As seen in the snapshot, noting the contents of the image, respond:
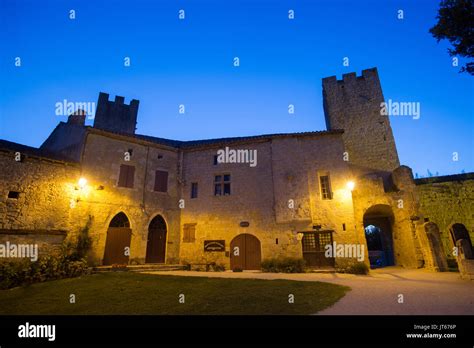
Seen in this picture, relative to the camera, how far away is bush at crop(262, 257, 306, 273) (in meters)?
13.1

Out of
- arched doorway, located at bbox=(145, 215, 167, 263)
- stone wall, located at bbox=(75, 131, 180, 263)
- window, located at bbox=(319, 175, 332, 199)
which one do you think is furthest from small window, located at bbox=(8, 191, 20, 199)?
window, located at bbox=(319, 175, 332, 199)

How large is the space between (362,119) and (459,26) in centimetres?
1299

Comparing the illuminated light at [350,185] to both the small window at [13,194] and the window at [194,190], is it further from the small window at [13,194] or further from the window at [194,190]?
the small window at [13,194]

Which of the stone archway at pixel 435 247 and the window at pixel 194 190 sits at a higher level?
the window at pixel 194 190

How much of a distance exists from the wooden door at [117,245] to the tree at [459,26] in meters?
16.9

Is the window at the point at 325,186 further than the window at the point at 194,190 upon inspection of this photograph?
No

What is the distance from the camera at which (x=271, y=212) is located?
14.8 metres

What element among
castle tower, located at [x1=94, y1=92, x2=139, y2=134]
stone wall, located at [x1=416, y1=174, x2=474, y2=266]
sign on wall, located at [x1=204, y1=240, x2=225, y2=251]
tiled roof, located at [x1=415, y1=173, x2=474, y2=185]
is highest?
castle tower, located at [x1=94, y1=92, x2=139, y2=134]

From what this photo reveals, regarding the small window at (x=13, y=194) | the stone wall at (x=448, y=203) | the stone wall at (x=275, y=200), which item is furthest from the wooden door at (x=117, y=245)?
the stone wall at (x=448, y=203)

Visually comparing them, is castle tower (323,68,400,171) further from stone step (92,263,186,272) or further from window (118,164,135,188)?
window (118,164,135,188)

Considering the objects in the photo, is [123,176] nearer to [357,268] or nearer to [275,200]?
[275,200]

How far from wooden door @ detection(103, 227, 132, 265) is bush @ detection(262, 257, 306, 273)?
312 inches

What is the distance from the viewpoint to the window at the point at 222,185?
1616 cm
